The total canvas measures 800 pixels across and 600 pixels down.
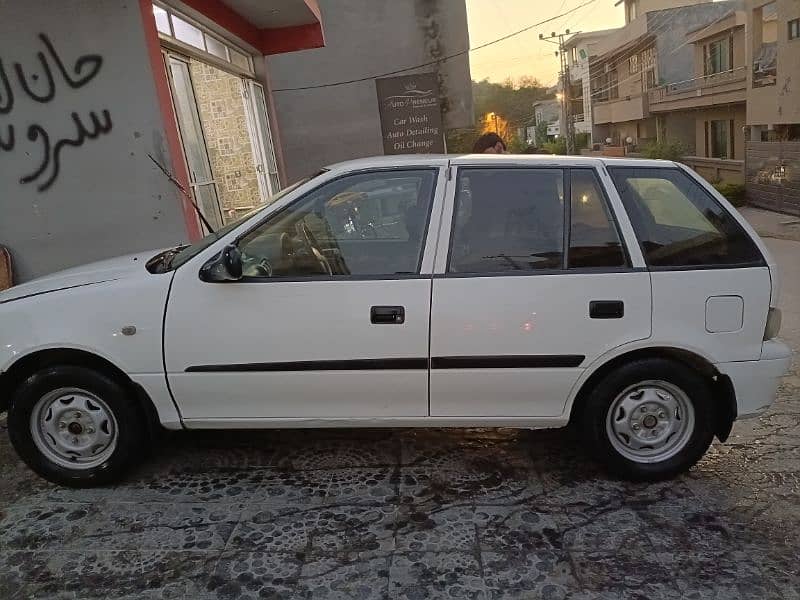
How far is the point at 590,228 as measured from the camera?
10.2ft

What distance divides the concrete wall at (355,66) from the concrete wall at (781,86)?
8848 millimetres

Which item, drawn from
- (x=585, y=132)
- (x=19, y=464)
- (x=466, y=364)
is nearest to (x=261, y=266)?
(x=466, y=364)

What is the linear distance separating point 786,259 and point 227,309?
9.17 meters

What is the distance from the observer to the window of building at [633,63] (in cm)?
3719

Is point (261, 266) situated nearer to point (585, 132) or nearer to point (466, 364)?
point (466, 364)

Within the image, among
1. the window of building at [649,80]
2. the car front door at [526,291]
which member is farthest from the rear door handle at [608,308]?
the window of building at [649,80]

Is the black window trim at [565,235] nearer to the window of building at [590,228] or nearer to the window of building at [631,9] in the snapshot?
the window of building at [590,228]

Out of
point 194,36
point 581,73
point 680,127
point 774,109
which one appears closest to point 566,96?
point 581,73

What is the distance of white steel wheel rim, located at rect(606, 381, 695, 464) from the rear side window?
2.18 ft

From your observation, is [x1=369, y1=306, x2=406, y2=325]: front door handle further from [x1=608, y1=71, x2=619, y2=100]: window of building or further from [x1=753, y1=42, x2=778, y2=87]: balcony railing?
[x1=608, y1=71, x2=619, y2=100]: window of building

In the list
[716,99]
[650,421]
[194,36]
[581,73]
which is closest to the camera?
[650,421]

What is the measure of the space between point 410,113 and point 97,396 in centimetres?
1326

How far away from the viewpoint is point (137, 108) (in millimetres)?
5555

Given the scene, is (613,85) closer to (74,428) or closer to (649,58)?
(649,58)
